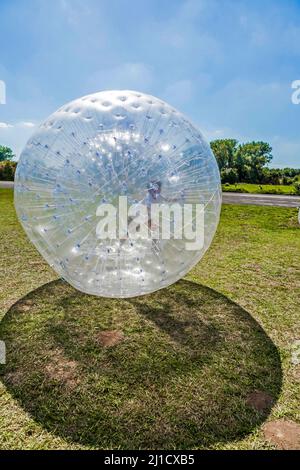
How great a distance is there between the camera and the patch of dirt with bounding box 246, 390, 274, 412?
8.52 ft

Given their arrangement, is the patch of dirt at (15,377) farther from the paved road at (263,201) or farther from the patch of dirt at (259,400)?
the paved road at (263,201)

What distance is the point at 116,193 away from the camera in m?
2.84

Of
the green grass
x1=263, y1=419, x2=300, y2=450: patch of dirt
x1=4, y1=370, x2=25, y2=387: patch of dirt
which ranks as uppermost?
the green grass

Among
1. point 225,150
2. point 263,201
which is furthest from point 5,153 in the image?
point 263,201

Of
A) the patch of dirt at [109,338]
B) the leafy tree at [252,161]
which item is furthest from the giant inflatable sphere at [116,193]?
the leafy tree at [252,161]

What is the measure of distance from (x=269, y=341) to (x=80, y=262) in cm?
219

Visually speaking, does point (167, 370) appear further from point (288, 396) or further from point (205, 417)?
point (288, 396)

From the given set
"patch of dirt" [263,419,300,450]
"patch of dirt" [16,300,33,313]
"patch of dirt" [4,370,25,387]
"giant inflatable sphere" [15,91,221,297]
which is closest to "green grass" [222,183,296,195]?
"patch of dirt" [16,300,33,313]

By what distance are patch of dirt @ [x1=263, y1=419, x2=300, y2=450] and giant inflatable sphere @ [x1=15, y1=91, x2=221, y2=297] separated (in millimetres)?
1477

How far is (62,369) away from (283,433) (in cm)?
188

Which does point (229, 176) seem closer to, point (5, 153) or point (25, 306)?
point (25, 306)

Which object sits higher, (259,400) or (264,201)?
(264,201)

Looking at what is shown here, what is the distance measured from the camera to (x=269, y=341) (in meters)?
3.50

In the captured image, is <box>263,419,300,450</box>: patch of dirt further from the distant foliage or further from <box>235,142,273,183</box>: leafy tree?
<box>235,142,273,183</box>: leafy tree
